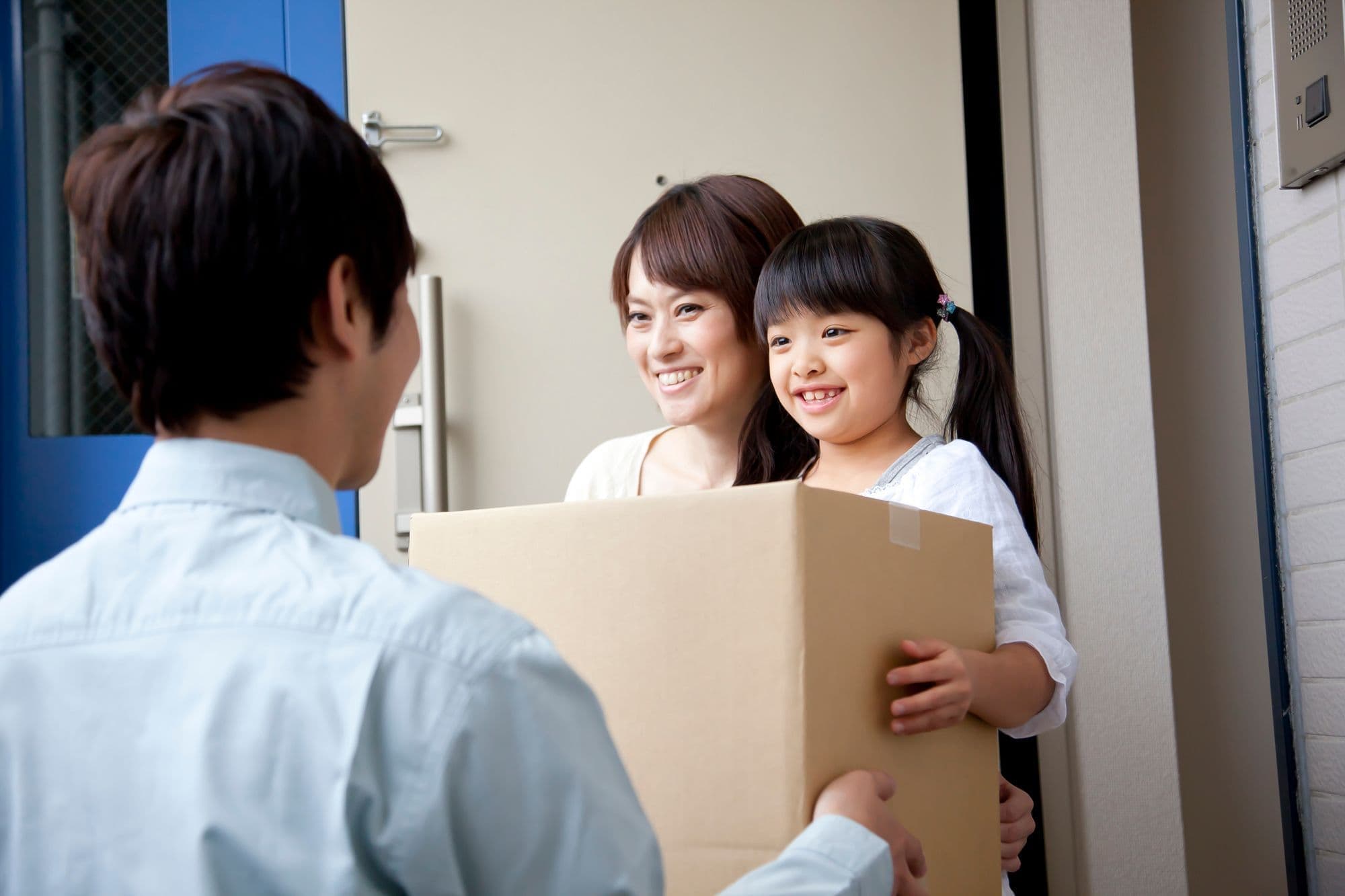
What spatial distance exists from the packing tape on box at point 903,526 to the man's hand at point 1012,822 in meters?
0.35

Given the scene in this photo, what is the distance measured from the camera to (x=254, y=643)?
0.46m

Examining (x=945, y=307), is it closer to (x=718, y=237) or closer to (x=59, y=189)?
(x=718, y=237)

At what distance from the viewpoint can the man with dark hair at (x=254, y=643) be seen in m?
0.45

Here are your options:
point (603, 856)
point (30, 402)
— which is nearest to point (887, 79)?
point (30, 402)

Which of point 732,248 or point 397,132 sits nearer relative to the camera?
point 732,248

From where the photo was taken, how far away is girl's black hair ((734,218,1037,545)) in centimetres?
109

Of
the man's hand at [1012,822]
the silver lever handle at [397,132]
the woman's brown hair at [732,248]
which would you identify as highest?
the silver lever handle at [397,132]

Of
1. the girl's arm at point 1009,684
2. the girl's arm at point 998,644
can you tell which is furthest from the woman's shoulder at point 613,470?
the girl's arm at point 1009,684

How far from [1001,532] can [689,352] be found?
1.47 ft

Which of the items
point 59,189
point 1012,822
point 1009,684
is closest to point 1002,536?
point 1009,684

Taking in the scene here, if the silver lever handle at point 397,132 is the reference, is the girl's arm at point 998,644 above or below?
below

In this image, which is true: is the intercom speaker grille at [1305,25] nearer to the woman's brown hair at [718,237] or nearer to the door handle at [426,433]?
the woman's brown hair at [718,237]

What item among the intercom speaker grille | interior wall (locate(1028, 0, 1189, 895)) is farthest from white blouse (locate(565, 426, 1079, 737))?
interior wall (locate(1028, 0, 1189, 895))

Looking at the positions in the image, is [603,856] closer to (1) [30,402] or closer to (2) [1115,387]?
(2) [1115,387]
